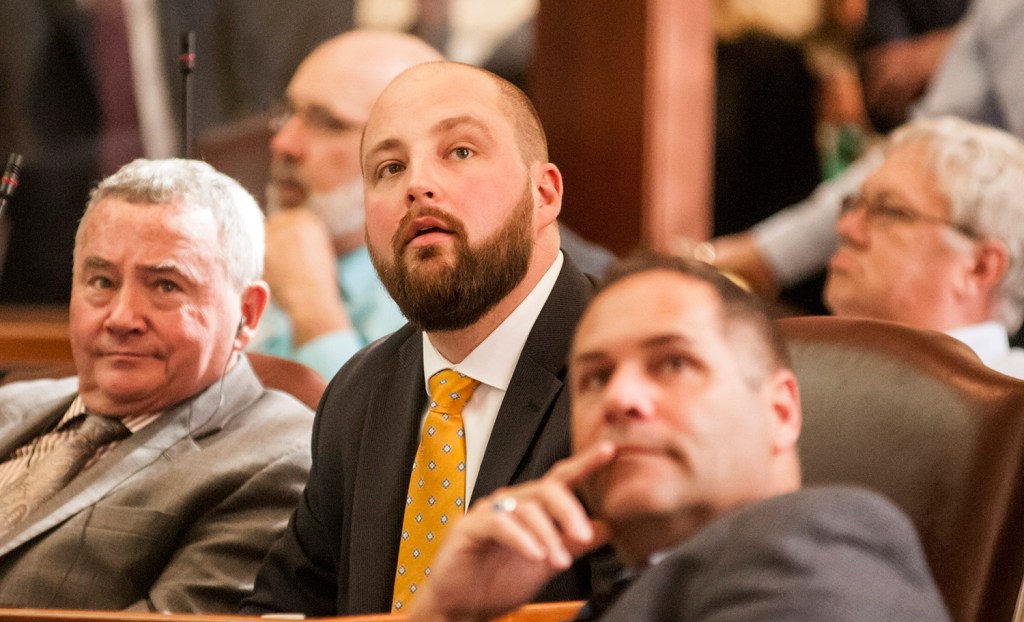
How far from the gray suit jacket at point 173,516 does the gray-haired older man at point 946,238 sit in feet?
3.87

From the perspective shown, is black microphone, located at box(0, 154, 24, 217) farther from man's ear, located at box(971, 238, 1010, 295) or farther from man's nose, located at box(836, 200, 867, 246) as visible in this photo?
man's ear, located at box(971, 238, 1010, 295)

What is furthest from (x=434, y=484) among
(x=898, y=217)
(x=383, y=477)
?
(x=898, y=217)

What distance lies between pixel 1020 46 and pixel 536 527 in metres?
2.72

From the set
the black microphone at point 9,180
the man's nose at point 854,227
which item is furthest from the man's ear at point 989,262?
the black microphone at point 9,180

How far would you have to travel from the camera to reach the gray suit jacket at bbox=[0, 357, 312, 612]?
180 cm

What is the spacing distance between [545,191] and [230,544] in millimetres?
655

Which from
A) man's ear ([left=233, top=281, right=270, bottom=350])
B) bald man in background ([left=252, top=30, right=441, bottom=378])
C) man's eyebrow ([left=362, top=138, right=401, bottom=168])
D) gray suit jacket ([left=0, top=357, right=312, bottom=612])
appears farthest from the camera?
bald man in background ([left=252, top=30, right=441, bottom=378])

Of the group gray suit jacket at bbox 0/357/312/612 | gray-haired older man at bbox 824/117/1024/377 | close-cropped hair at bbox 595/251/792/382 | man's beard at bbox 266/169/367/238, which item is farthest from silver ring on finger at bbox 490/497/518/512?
man's beard at bbox 266/169/367/238

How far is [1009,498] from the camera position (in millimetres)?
1445

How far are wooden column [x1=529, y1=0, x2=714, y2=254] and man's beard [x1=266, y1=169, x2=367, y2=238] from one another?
79cm

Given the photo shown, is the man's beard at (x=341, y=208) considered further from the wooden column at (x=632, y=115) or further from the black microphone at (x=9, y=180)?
the black microphone at (x=9, y=180)

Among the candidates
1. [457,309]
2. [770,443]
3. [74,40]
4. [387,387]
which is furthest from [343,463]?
[74,40]

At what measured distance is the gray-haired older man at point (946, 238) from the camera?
8.13 ft

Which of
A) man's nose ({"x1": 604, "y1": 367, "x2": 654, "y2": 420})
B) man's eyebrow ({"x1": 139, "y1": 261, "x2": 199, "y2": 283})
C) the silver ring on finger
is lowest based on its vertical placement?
man's eyebrow ({"x1": 139, "y1": 261, "x2": 199, "y2": 283})
